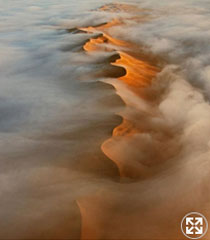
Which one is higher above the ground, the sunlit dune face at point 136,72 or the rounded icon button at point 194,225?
the sunlit dune face at point 136,72

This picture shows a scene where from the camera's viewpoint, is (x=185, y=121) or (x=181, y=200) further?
(x=185, y=121)

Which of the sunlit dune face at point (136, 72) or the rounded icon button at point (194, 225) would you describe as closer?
the rounded icon button at point (194, 225)

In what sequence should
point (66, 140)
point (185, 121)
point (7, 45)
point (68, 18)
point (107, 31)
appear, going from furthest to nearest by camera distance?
point (68, 18) < point (107, 31) < point (7, 45) < point (185, 121) < point (66, 140)

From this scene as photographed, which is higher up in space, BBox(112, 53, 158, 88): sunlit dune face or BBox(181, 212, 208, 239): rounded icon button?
BBox(112, 53, 158, 88): sunlit dune face

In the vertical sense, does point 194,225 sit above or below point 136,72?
below

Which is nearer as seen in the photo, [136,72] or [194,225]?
[194,225]

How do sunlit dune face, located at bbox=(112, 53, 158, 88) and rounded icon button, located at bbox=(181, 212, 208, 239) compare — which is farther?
sunlit dune face, located at bbox=(112, 53, 158, 88)

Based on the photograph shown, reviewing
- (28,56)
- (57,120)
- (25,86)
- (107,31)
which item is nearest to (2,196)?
(57,120)

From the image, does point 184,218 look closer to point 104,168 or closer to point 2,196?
point 104,168
